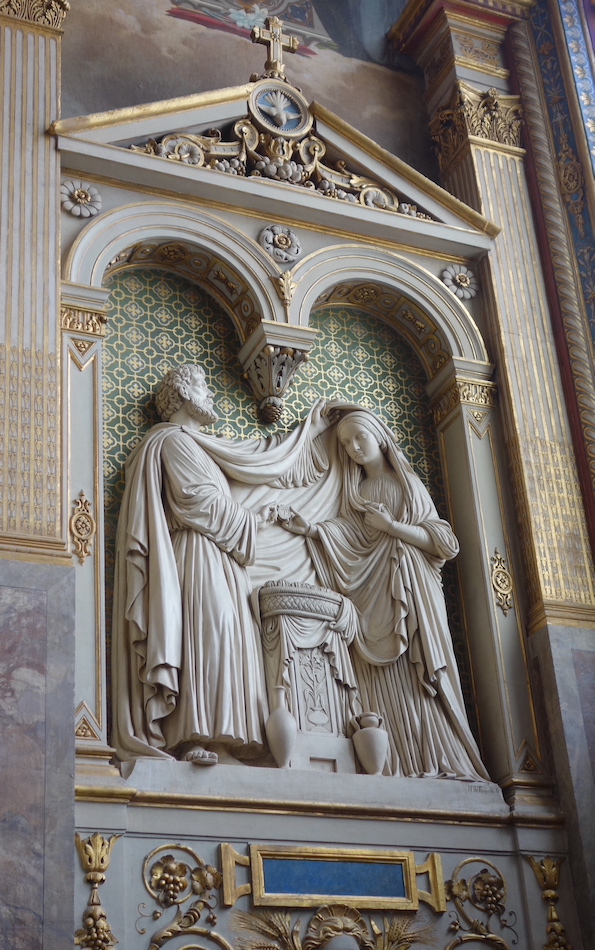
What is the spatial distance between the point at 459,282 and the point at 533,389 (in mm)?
1017

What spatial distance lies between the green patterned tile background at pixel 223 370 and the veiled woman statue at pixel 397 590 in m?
0.41

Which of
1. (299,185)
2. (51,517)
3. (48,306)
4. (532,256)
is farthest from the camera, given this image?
(532,256)

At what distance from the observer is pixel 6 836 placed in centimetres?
725

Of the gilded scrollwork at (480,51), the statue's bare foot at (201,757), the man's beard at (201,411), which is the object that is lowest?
the statue's bare foot at (201,757)

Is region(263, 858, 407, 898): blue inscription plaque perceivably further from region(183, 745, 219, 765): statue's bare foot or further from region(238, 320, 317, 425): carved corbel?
region(238, 320, 317, 425): carved corbel

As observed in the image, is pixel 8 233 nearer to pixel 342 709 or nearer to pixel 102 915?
pixel 342 709

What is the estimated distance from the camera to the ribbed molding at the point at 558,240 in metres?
10.4

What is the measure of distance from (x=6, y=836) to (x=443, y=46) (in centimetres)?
755

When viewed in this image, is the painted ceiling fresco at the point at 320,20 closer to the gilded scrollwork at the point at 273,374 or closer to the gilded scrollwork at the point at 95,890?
the gilded scrollwork at the point at 273,374

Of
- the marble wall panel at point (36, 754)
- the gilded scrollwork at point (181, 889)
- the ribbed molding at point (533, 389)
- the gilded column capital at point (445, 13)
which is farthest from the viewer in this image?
the gilded column capital at point (445, 13)

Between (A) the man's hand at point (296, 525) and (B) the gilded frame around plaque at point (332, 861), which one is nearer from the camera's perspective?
(B) the gilded frame around plaque at point (332, 861)

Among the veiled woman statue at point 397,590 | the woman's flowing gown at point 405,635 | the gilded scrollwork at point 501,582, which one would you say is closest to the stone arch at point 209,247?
the veiled woman statue at point 397,590

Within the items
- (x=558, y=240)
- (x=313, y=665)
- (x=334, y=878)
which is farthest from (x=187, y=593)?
(x=558, y=240)

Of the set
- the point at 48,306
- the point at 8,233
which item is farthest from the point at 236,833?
the point at 8,233
